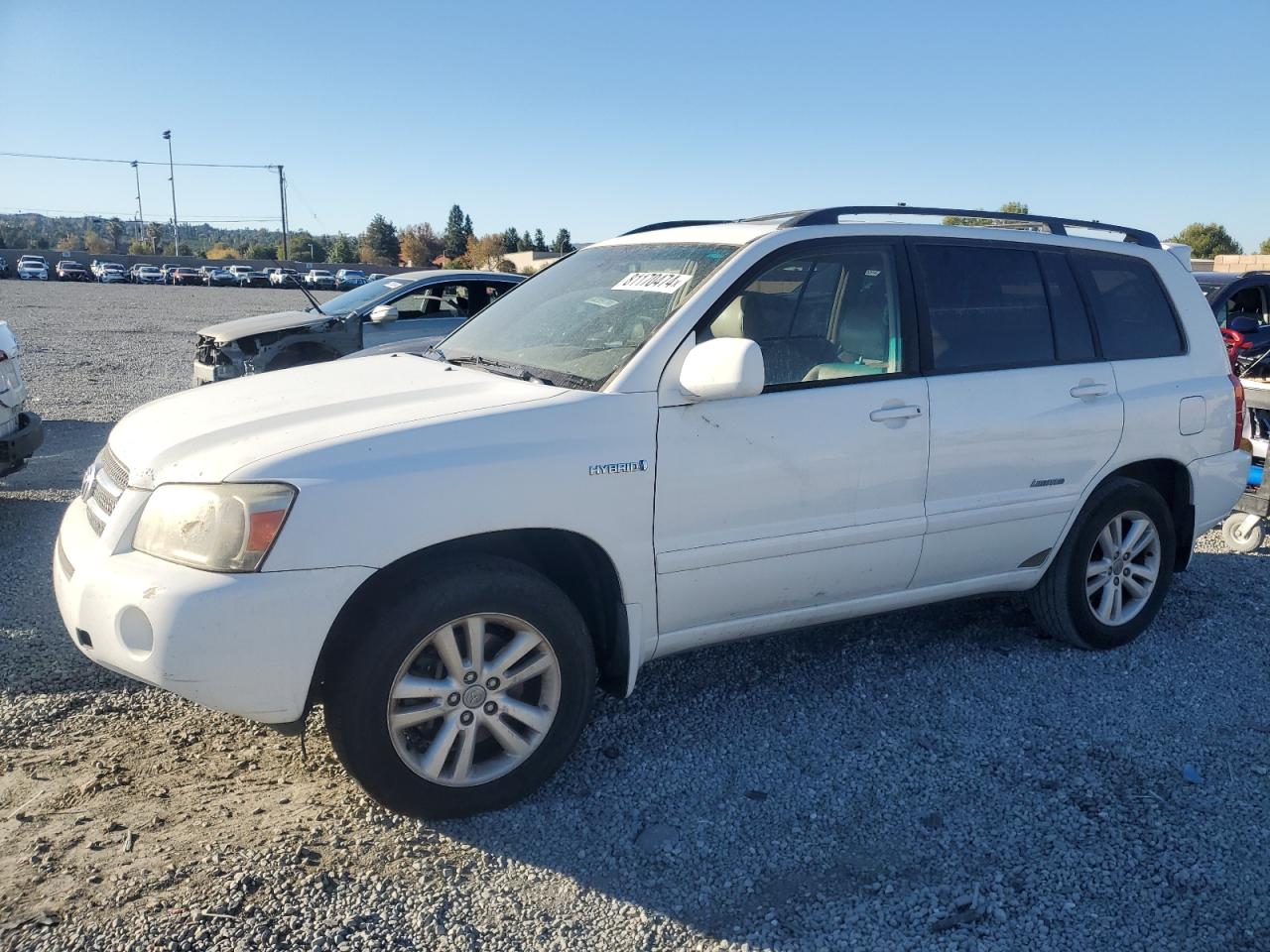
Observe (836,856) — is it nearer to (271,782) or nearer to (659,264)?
(271,782)

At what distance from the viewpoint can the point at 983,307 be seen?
14.0 ft

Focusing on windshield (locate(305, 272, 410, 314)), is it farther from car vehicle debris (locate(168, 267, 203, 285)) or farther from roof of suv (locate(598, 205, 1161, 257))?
car vehicle debris (locate(168, 267, 203, 285))

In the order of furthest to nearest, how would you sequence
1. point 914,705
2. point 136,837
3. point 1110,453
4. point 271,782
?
point 1110,453
point 914,705
point 271,782
point 136,837

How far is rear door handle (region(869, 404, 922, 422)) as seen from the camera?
3.80m

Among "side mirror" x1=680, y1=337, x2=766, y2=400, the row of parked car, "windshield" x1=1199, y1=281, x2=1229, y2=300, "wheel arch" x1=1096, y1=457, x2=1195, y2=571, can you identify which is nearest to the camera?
"side mirror" x1=680, y1=337, x2=766, y2=400

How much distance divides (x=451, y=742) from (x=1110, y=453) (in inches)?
123

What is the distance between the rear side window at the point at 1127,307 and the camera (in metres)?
4.61

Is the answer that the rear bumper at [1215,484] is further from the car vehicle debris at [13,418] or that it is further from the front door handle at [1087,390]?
the car vehicle debris at [13,418]

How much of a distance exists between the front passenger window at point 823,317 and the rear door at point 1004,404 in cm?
16

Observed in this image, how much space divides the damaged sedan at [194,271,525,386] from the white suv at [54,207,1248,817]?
5.86 m

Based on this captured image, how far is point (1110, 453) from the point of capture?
14.7 feet

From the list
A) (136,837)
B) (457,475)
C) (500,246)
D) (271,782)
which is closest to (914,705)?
(457,475)

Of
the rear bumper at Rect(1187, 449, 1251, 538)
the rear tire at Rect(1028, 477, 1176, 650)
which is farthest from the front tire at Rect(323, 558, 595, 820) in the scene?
the rear bumper at Rect(1187, 449, 1251, 538)

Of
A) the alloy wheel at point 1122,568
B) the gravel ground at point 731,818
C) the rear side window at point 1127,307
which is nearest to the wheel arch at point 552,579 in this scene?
the gravel ground at point 731,818
